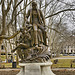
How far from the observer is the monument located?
8992 mm

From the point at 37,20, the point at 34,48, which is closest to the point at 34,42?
the point at 34,48

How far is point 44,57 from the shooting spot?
9453 mm

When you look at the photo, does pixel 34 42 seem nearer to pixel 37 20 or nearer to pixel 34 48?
pixel 34 48

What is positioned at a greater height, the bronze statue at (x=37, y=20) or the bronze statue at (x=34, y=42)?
the bronze statue at (x=37, y=20)

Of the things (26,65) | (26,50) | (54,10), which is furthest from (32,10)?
(54,10)

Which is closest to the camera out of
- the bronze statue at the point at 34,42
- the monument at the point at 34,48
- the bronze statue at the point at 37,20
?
the monument at the point at 34,48

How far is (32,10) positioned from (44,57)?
2837 millimetres

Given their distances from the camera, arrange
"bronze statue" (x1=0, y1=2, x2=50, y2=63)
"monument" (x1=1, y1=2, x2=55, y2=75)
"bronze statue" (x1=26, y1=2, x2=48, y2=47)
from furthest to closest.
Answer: "bronze statue" (x1=26, y1=2, x2=48, y2=47), "bronze statue" (x1=0, y1=2, x2=50, y2=63), "monument" (x1=1, y1=2, x2=55, y2=75)

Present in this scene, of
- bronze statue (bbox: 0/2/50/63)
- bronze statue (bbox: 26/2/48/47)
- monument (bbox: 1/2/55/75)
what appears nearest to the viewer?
monument (bbox: 1/2/55/75)

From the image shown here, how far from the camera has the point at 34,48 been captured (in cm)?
961

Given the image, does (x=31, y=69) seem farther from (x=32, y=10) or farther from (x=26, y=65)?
(x=32, y=10)

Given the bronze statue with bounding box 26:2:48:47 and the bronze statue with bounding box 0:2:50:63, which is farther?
the bronze statue with bounding box 26:2:48:47

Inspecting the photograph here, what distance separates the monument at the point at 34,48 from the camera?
29.5 feet

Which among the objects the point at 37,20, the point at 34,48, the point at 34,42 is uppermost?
the point at 37,20
